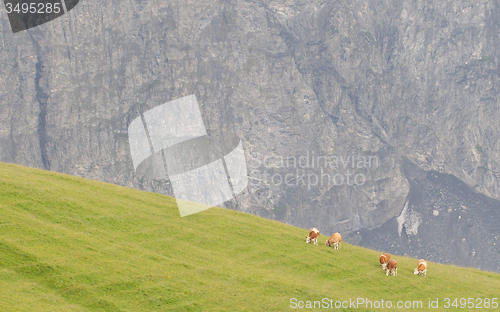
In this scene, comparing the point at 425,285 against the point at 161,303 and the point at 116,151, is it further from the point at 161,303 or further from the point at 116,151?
the point at 116,151

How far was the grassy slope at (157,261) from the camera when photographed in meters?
23.6

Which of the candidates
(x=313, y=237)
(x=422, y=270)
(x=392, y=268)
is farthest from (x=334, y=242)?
(x=422, y=270)

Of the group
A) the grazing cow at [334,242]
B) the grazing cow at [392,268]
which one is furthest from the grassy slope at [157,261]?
the grazing cow at [334,242]

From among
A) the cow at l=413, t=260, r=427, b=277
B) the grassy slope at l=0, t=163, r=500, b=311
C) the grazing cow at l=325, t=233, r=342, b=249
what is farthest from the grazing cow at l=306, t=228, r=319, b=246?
the cow at l=413, t=260, r=427, b=277

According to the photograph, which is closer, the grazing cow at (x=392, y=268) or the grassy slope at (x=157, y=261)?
the grassy slope at (x=157, y=261)

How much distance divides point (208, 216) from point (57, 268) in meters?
14.6

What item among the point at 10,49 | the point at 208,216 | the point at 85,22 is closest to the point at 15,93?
the point at 10,49

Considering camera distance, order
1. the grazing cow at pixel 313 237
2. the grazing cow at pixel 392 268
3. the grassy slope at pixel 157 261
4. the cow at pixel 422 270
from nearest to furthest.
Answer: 1. the grassy slope at pixel 157 261
2. the grazing cow at pixel 392 268
3. the cow at pixel 422 270
4. the grazing cow at pixel 313 237

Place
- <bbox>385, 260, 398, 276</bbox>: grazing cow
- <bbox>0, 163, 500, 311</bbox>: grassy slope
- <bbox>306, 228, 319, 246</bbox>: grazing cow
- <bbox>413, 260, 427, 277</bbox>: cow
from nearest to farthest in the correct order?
<bbox>0, 163, 500, 311</bbox>: grassy slope, <bbox>385, 260, 398, 276</bbox>: grazing cow, <bbox>413, 260, 427, 277</bbox>: cow, <bbox>306, 228, 319, 246</bbox>: grazing cow

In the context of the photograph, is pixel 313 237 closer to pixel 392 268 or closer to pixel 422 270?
pixel 392 268

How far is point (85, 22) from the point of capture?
194 metres

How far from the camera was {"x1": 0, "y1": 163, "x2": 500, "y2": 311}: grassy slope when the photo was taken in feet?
77.4

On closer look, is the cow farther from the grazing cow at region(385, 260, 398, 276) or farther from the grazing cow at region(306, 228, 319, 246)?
the grazing cow at region(306, 228, 319, 246)

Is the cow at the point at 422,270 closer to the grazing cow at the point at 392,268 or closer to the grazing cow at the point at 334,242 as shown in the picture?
the grazing cow at the point at 392,268
